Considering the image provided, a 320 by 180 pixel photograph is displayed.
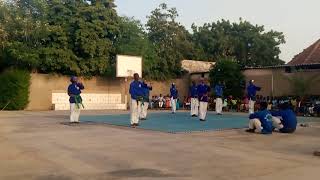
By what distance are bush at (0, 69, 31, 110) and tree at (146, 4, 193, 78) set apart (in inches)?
462

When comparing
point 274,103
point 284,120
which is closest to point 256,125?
point 284,120

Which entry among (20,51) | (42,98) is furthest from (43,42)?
(42,98)

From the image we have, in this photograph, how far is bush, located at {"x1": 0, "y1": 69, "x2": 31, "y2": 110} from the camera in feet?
100

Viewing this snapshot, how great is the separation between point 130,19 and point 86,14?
4615 mm

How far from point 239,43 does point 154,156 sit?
135ft

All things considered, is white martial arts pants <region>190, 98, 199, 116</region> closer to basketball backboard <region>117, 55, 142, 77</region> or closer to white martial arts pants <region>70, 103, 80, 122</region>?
white martial arts pants <region>70, 103, 80, 122</region>

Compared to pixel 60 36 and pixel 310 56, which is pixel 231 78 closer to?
pixel 310 56

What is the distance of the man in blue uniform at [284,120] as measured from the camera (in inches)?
566

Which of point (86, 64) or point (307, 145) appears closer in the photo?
point (307, 145)

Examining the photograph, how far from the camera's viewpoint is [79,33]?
3222 centimetres

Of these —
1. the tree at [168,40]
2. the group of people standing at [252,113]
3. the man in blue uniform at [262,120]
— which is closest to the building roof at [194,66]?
the tree at [168,40]

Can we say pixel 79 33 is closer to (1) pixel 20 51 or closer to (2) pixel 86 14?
(2) pixel 86 14

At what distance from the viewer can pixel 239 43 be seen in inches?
1928

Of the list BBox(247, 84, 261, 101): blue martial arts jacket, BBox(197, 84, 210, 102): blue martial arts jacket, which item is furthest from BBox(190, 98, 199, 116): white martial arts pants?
BBox(247, 84, 261, 101): blue martial arts jacket
